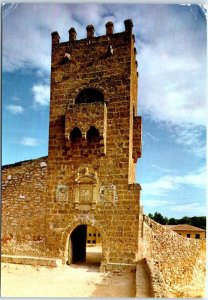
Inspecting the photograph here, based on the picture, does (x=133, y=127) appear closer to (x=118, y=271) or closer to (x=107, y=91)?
(x=107, y=91)

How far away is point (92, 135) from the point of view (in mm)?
8523

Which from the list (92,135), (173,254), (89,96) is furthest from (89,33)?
(173,254)

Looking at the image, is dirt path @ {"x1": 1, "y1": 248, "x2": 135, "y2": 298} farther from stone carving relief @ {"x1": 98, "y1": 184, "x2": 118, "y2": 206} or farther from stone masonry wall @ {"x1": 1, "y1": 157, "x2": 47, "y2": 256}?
stone carving relief @ {"x1": 98, "y1": 184, "x2": 118, "y2": 206}

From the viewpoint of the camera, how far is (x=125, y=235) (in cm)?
790

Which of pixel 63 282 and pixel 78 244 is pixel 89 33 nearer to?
pixel 78 244

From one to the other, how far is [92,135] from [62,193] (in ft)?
6.09

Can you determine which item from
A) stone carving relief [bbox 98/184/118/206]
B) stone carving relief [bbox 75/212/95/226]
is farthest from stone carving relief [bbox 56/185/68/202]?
stone carving relief [bbox 98/184/118/206]

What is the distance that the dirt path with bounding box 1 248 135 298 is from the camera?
595 centimetres

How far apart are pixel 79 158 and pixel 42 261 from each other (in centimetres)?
299

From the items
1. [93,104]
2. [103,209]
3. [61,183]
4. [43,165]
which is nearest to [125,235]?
[103,209]

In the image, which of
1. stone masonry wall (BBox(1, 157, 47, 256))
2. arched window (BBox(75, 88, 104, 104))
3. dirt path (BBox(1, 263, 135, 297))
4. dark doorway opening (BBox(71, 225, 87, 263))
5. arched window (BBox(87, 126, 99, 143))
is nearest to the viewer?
dirt path (BBox(1, 263, 135, 297))

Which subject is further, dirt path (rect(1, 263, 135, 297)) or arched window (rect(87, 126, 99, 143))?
arched window (rect(87, 126, 99, 143))

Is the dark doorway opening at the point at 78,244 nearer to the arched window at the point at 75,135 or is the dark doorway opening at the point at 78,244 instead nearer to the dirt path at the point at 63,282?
the dirt path at the point at 63,282

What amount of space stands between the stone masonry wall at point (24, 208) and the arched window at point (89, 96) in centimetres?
206
